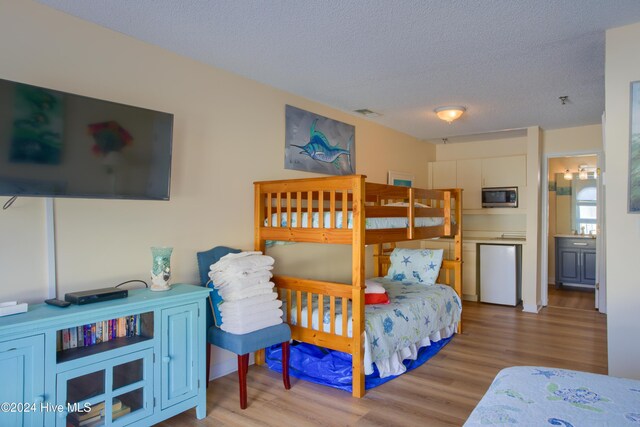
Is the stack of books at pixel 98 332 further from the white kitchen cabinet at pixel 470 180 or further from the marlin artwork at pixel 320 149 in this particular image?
the white kitchen cabinet at pixel 470 180

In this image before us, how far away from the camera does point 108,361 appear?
6.88ft

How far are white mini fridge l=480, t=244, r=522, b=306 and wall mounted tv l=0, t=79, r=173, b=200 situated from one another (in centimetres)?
451

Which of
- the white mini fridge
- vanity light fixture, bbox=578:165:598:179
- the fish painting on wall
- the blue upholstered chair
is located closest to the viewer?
the blue upholstered chair

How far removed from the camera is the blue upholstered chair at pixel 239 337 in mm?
2672

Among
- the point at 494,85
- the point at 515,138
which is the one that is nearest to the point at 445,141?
the point at 515,138

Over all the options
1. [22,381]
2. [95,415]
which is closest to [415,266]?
[95,415]

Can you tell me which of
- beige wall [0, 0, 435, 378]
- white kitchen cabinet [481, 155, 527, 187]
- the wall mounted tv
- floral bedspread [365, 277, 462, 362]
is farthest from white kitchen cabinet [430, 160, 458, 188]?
the wall mounted tv

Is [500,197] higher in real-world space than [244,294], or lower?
higher

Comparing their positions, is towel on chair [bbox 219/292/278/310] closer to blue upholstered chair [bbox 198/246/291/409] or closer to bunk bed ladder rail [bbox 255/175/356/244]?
blue upholstered chair [bbox 198/246/291/409]

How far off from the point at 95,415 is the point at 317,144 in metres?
2.88

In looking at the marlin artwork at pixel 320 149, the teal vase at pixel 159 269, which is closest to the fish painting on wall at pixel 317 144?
the marlin artwork at pixel 320 149

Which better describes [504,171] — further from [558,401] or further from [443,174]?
[558,401]

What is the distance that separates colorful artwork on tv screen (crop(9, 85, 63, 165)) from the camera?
196 centimetres

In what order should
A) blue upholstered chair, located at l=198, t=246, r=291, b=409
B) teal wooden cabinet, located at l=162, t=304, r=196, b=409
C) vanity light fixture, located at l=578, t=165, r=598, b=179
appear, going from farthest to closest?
vanity light fixture, located at l=578, t=165, r=598, b=179, blue upholstered chair, located at l=198, t=246, r=291, b=409, teal wooden cabinet, located at l=162, t=304, r=196, b=409
